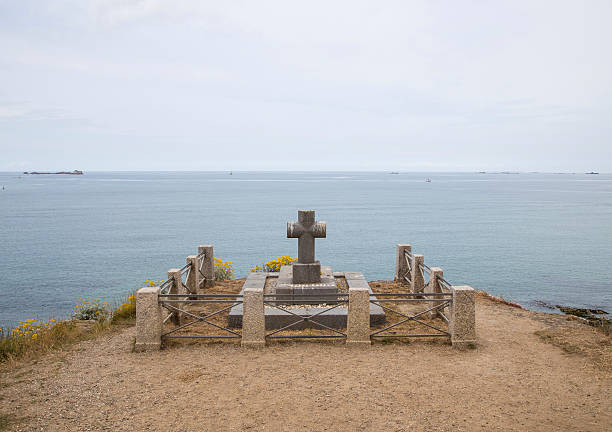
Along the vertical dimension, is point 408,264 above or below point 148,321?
above

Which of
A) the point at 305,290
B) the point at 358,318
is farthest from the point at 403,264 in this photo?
the point at 358,318

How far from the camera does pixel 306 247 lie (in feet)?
43.9

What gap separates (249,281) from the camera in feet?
49.3

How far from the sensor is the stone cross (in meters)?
13.4

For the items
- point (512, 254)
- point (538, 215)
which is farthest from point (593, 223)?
point (512, 254)

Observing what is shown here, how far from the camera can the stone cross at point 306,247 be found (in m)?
13.4

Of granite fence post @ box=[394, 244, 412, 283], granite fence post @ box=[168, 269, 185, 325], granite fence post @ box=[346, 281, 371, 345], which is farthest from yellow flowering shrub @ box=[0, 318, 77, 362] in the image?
granite fence post @ box=[394, 244, 412, 283]

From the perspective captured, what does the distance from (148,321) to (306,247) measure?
16.7 feet

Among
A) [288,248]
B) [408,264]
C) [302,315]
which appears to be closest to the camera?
[302,315]

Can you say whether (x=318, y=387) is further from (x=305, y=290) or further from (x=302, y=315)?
(x=305, y=290)

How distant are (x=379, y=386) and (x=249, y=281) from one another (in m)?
7.49

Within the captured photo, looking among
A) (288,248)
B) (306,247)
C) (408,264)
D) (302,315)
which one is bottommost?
(288,248)

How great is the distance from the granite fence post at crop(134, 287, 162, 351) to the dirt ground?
26 cm

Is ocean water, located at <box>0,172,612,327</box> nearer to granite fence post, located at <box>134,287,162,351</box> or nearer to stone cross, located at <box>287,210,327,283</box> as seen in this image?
granite fence post, located at <box>134,287,162,351</box>
